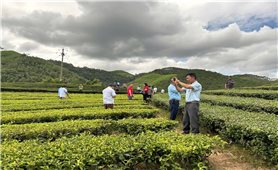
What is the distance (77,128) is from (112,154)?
3.66m

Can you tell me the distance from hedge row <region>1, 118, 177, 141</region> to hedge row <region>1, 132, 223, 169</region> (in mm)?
2108

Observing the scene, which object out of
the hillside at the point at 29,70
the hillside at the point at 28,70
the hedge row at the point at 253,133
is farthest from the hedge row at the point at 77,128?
the hillside at the point at 28,70

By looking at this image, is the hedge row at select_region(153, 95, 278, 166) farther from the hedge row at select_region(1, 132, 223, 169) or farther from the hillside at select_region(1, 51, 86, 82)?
the hillside at select_region(1, 51, 86, 82)

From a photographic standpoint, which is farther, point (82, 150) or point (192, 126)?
point (192, 126)

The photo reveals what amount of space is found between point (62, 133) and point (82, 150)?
3457mm

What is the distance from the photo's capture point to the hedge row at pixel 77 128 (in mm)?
7902

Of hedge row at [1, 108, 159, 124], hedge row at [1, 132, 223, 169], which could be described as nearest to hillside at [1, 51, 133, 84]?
hedge row at [1, 108, 159, 124]

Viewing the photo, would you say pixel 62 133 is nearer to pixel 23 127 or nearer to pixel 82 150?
pixel 23 127

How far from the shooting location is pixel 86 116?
11.7 meters

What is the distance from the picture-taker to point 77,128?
845cm

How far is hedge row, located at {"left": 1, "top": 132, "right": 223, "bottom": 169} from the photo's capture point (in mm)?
4648

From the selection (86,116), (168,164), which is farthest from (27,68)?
(168,164)

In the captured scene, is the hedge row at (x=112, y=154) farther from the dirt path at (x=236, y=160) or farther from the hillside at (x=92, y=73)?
the hillside at (x=92, y=73)

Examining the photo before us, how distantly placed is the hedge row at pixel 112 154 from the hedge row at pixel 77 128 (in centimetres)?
211
